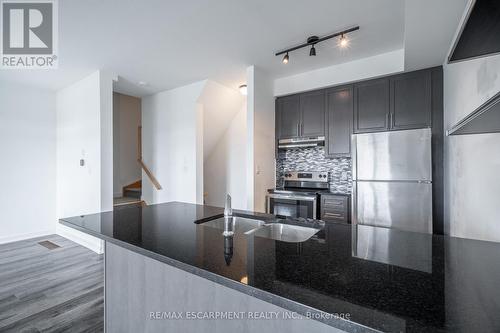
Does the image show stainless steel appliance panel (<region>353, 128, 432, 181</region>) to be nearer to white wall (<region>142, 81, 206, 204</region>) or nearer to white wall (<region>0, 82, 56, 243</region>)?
white wall (<region>142, 81, 206, 204</region>)

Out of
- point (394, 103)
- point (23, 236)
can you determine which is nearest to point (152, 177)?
point (23, 236)

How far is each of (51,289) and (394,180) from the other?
12.4 feet

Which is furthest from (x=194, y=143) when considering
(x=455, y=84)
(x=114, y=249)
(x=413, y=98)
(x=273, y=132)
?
(x=455, y=84)

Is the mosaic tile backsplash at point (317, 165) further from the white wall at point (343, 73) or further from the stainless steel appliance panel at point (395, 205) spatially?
the white wall at point (343, 73)

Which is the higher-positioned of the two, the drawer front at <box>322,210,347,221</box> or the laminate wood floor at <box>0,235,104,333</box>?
the drawer front at <box>322,210,347,221</box>

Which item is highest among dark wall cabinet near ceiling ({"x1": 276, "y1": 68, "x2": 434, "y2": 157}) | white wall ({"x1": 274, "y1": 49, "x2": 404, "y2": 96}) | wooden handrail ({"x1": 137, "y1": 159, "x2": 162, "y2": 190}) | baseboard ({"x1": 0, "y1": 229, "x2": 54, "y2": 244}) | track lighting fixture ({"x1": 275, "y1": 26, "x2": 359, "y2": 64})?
track lighting fixture ({"x1": 275, "y1": 26, "x2": 359, "y2": 64})

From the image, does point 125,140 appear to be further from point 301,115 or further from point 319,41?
point 319,41

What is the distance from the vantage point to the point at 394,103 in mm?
3002

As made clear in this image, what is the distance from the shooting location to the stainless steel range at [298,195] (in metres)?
3.22

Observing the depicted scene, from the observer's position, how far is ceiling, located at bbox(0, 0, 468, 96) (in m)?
2.11

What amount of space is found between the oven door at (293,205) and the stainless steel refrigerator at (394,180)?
1.77 feet

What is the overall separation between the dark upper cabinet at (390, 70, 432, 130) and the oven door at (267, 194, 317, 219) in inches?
56.2

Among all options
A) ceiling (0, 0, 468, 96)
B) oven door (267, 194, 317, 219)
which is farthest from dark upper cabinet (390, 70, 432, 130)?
oven door (267, 194, 317, 219)

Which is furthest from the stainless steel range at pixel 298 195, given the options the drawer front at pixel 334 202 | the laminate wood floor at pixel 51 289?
the laminate wood floor at pixel 51 289
